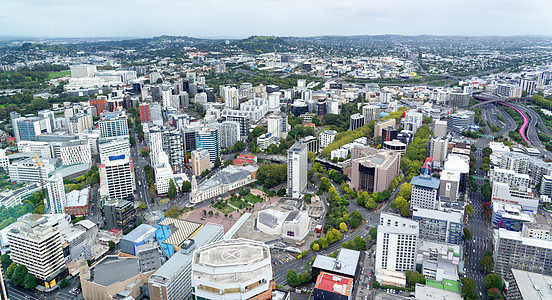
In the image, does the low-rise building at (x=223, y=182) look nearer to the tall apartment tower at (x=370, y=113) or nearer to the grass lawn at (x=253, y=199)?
the grass lawn at (x=253, y=199)

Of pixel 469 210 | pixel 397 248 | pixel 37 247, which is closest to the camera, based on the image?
pixel 37 247

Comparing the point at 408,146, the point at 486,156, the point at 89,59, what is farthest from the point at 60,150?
the point at 89,59

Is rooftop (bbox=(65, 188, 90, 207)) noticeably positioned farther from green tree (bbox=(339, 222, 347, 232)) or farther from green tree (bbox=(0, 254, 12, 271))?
green tree (bbox=(339, 222, 347, 232))

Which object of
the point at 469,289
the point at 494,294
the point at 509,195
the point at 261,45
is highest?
the point at 261,45

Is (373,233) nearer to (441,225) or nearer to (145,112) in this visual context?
(441,225)

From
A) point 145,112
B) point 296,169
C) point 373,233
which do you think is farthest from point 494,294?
point 145,112

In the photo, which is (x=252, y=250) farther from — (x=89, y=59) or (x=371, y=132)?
(x=89, y=59)
